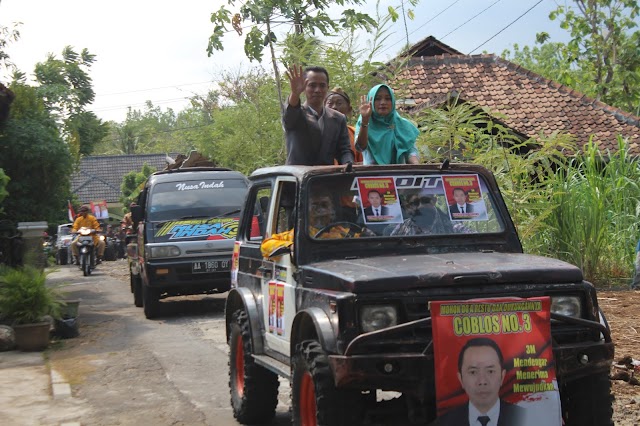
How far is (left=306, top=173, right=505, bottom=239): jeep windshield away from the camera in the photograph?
598 cm

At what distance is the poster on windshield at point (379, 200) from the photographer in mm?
6000

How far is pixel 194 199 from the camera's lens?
14.6 metres

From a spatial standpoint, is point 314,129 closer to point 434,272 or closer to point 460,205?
point 460,205

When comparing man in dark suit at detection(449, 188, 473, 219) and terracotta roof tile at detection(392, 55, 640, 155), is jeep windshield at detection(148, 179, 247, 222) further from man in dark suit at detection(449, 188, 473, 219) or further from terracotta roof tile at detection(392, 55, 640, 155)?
terracotta roof tile at detection(392, 55, 640, 155)

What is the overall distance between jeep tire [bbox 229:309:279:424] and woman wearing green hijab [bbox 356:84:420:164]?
1674 millimetres

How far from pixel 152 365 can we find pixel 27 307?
2.37 meters

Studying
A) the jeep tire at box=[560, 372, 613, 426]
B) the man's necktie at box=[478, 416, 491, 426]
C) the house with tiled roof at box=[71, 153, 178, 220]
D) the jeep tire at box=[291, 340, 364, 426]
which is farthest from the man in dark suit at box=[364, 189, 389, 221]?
the house with tiled roof at box=[71, 153, 178, 220]

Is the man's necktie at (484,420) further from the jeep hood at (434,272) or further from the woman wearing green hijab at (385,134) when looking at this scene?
the woman wearing green hijab at (385,134)

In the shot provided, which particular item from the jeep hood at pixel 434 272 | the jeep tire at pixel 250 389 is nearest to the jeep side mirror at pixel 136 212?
the jeep tire at pixel 250 389

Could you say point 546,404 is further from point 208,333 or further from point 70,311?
point 70,311

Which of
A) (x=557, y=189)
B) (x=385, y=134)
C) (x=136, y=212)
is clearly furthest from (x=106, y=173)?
(x=385, y=134)

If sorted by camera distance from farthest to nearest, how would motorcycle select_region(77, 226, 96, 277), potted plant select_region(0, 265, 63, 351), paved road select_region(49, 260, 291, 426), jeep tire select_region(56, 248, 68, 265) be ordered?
1. jeep tire select_region(56, 248, 68, 265)
2. motorcycle select_region(77, 226, 96, 277)
3. potted plant select_region(0, 265, 63, 351)
4. paved road select_region(49, 260, 291, 426)

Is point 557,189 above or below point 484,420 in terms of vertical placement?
above

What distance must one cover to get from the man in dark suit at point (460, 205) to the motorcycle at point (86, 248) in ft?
66.0
